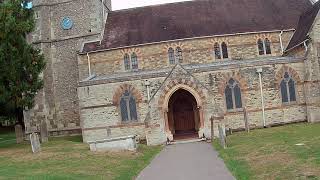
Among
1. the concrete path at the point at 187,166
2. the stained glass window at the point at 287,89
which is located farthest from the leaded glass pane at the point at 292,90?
the concrete path at the point at 187,166

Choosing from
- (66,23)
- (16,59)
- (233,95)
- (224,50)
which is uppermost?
(66,23)

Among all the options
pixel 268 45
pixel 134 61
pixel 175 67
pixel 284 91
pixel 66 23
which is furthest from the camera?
pixel 66 23

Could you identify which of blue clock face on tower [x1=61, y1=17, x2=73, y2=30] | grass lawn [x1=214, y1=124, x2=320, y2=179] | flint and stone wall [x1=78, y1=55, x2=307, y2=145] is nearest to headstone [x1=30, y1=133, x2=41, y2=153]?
flint and stone wall [x1=78, y1=55, x2=307, y2=145]

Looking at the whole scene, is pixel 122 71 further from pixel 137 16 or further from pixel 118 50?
pixel 137 16

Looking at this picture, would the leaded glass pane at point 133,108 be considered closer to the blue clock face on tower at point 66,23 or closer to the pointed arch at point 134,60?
→ the pointed arch at point 134,60

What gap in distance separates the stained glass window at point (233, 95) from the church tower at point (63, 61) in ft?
39.9

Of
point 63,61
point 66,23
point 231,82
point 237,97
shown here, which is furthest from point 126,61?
point 237,97

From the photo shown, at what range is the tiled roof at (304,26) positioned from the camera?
31777 mm

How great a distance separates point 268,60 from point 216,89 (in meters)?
3.97

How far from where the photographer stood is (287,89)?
3084 cm

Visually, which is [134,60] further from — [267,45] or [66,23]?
[267,45]

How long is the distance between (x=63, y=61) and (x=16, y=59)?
10.6m

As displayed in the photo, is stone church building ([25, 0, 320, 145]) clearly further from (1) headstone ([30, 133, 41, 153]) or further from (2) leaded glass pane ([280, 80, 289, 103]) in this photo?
(1) headstone ([30, 133, 41, 153])

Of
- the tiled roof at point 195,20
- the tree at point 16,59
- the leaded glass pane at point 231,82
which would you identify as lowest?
the leaded glass pane at point 231,82
